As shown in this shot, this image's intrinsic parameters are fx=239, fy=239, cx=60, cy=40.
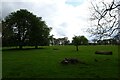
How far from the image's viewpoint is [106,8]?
27.3m

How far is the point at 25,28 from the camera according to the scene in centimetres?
8138

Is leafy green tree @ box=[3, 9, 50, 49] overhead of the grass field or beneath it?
overhead

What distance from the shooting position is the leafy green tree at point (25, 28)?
80.0 meters

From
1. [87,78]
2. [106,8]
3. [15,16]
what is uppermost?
[15,16]

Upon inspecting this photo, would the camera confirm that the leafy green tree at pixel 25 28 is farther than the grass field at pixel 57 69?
Yes

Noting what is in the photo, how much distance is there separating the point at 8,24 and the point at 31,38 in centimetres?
916

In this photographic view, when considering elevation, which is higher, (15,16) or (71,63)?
(15,16)

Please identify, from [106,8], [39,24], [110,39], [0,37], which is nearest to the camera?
[110,39]

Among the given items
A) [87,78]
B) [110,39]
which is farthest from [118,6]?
[87,78]

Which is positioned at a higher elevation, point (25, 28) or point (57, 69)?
point (25, 28)

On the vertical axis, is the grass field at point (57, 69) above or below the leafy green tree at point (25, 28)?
below

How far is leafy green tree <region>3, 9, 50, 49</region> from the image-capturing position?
8000 cm

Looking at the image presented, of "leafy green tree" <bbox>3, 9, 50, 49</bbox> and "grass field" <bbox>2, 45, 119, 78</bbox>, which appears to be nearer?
"grass field" <bbox>2, 45, 119, 78</bbox>

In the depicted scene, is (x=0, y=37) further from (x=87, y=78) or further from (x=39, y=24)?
(x=87, y=78)
